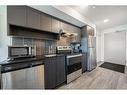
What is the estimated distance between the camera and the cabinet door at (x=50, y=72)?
7.45 feet

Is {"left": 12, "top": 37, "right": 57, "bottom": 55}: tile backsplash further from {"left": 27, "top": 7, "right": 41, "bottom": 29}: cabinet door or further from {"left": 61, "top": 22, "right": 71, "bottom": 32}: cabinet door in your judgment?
{"left": 61, "top": 22, "right": 71, "bottom": 32}: cabinet door

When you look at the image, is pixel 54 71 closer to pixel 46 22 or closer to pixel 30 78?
pixel 30 78

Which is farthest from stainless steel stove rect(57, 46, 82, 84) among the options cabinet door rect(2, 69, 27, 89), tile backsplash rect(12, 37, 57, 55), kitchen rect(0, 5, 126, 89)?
cabinet door rect(2, 69, 27, 89)

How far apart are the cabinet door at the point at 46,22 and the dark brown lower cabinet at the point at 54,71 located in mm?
928

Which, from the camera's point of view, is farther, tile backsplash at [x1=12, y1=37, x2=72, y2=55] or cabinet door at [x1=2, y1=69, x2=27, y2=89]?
tile backsplash at [x1=12, y1=37, x2=72, y2=55]

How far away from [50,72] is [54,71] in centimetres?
15

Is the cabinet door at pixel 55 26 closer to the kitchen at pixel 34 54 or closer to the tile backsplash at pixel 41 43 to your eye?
the kitchen at pixel 34 54

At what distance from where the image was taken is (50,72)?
7.81 feet

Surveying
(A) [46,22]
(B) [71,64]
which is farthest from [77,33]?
(A) [46,22]

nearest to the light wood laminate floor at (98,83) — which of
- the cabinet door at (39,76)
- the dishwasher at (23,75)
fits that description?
the cabinet door at (39,76)

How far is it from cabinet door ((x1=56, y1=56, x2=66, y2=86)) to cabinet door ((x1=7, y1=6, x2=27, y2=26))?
1.31m

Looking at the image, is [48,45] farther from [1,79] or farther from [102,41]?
[102,41]

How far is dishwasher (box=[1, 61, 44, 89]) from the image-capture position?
1.55m

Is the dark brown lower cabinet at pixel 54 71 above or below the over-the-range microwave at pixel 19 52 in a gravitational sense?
below
